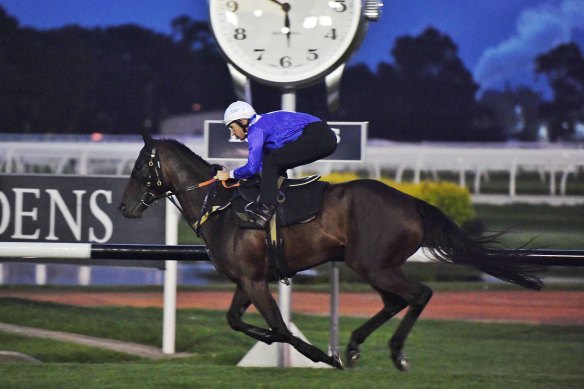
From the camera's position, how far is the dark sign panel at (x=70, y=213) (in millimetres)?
9430

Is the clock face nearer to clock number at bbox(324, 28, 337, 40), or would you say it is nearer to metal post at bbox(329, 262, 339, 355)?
clock number at bbox(324, 28, 337, 40)

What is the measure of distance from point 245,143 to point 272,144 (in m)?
1.01

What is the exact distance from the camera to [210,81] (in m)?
58.5

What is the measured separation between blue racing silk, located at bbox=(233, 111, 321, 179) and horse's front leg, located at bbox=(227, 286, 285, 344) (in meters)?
0.76

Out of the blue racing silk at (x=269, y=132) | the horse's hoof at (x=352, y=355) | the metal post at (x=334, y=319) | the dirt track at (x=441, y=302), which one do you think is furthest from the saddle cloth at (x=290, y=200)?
the dirt track at (x=441, y=302)

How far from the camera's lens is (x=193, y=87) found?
195 ft

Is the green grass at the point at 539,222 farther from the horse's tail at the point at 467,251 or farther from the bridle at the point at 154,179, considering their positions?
the bridle at the point at 154,179

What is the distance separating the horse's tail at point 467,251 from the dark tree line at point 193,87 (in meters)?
41.9

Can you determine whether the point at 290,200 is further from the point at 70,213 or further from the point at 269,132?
the point at 70,213

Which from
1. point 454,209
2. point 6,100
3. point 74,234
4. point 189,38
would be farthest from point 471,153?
point 189,38

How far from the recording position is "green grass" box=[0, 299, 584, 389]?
6.91 m

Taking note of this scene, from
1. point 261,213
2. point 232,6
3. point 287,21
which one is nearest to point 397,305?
point 261,213

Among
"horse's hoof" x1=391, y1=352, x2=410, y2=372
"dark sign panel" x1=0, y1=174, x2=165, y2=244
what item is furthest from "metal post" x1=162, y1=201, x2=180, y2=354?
"horse's hoof" x1=391, y1=352, x2=410, y2=372

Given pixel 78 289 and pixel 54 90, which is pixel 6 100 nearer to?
pixel 54 90
